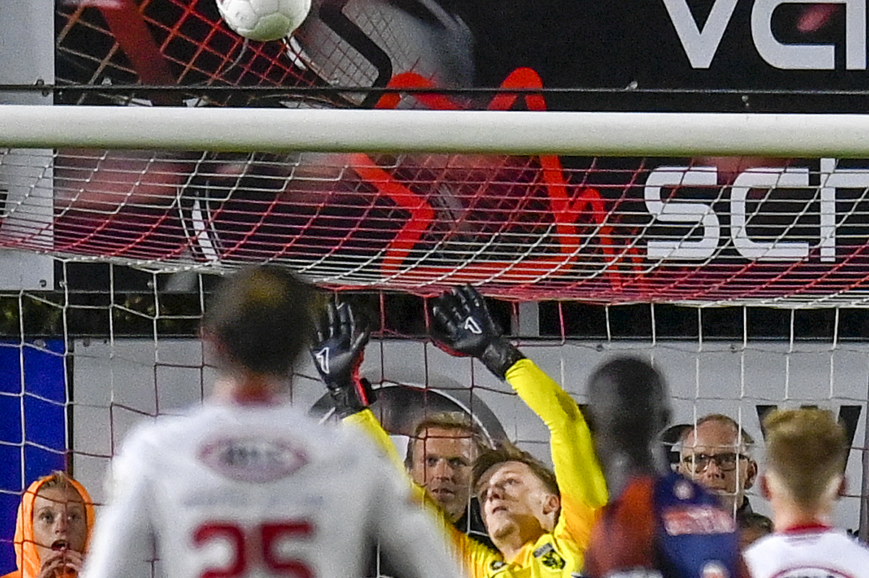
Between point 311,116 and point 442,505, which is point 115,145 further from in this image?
point 442,505

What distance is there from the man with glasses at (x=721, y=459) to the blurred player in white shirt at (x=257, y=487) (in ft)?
8.40

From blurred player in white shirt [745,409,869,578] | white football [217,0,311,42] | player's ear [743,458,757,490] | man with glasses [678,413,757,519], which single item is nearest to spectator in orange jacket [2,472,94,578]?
white football [217,0,311,42]

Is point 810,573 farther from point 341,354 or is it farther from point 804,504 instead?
point 341,354

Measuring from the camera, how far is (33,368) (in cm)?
487

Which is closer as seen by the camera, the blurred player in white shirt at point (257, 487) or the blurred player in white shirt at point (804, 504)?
the blurred player in white shirt at point (257, 487)

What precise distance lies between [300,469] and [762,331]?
3237 mm

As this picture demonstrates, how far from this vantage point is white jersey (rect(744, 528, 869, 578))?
2.59 meters

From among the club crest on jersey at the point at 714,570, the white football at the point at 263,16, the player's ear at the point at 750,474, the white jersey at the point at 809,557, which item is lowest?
the club crest on jersey at the point at 714,570

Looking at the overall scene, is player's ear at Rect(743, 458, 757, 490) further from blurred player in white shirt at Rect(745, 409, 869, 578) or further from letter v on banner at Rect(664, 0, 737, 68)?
blurred player in white shirt at Rect(745, 409, 869, 578)

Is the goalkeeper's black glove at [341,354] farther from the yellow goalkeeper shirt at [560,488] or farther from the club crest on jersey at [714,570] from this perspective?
the club crest on jersey at [714,570]

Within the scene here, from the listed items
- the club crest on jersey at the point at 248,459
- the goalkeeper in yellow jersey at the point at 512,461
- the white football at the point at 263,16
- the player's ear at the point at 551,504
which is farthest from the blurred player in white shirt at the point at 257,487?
the player's ear at the point at 551,504

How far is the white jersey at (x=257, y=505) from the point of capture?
6.32 ft

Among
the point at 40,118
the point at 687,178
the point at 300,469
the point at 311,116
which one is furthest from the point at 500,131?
the point at 687,178

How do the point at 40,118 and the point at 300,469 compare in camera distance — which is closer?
the point at 300,469
